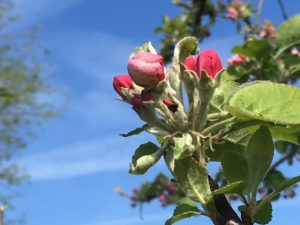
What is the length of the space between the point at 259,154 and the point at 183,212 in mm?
186

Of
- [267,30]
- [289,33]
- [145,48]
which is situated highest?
[267,30]

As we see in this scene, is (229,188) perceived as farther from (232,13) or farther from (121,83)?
(232,13)

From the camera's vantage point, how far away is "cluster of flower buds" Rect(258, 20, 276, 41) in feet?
13.8

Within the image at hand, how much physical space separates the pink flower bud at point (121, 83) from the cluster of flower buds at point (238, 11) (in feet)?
14.9

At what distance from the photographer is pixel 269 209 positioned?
0.97 meters

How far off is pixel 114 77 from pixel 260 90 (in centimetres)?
20

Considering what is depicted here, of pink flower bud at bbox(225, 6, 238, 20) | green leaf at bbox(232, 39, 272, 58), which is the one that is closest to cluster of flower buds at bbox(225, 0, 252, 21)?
pink flower bud at bbox(225, 6, 238, 20)

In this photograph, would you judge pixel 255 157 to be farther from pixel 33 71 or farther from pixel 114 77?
pixel 33 71

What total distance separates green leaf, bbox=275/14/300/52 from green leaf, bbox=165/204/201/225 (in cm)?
118

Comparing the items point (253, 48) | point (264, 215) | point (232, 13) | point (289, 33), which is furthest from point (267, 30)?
point (264, 215)

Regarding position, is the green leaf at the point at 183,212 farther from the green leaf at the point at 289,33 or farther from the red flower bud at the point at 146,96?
the green leaf at the point at 289,33

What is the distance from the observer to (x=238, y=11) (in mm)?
5375

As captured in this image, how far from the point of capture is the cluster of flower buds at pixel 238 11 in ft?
A: 17.4

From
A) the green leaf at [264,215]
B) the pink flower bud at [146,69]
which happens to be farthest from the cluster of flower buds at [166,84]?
the green leaf at [264,215]
